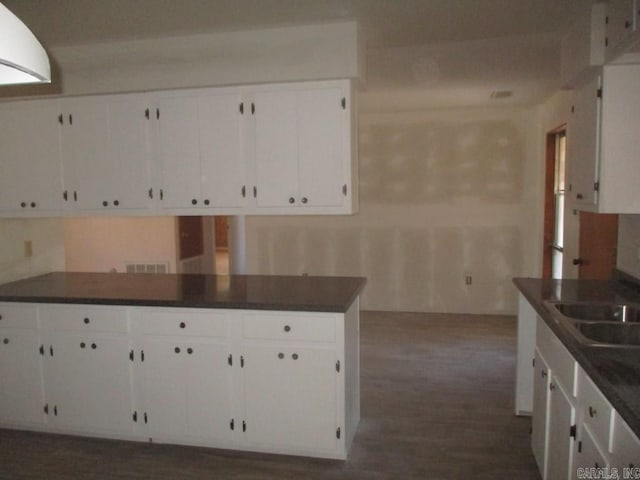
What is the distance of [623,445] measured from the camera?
136cm

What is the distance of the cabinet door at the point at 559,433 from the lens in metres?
1.89

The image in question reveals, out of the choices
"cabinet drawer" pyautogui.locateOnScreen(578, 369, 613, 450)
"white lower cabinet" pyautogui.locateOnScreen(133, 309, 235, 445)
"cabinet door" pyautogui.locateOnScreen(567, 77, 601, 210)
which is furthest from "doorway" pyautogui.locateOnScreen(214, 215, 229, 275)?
"cabinet drawer" pyautogui.locateOnScreen(578, 369, 613, 450)

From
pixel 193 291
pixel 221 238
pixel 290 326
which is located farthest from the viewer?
pixel 221 238

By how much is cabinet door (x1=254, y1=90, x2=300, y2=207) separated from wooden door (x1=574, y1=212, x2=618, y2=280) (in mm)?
2177

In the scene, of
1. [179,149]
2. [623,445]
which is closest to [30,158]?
[179,149]

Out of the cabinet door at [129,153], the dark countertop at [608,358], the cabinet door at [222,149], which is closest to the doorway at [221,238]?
the cabinet door at [129,153]

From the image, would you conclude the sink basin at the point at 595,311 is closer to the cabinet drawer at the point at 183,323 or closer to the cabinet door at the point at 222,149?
→ the cabinet drawer at the point at 183,323

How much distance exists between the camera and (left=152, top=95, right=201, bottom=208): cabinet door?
319cm

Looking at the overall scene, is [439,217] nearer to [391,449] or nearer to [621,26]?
[391,449]

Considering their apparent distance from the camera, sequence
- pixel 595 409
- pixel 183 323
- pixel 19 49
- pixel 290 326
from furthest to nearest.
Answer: pixel 183 323 → pixel 290 326 → pixel 595 409 → pixel 19 49

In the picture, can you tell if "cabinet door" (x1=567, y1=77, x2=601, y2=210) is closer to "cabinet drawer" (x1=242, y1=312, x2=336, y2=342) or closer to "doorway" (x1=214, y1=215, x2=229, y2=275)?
"cabinet drawer" (x1=242, y1=312, x2=336, y2=342)

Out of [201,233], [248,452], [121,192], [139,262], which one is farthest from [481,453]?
[201,233]

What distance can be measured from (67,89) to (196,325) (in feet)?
6.26

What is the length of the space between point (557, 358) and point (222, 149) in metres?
2.27
